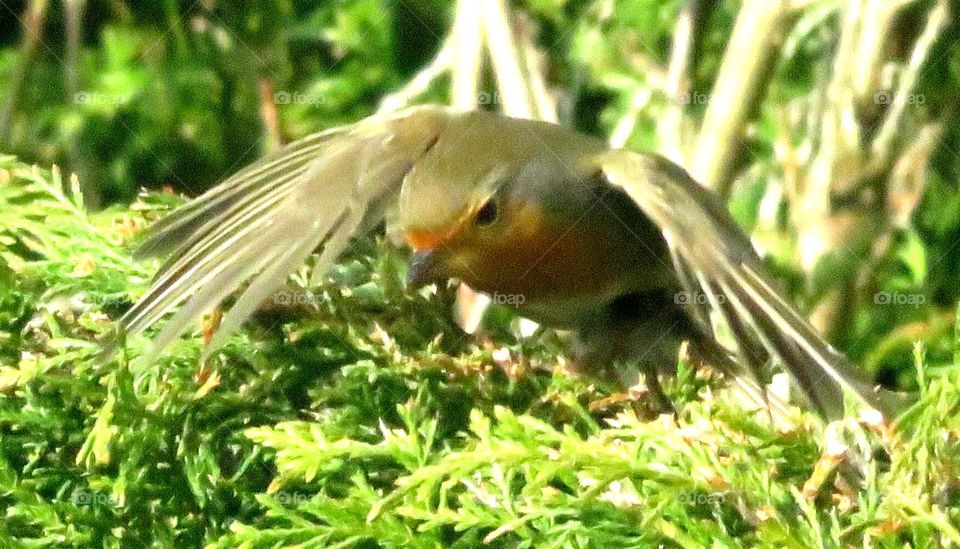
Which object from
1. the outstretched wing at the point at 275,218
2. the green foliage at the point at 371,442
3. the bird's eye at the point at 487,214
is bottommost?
the green foliage at the point at 371,442

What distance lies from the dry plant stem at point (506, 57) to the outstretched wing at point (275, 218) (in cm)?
92

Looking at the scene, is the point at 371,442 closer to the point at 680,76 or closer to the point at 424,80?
the point at 424,80

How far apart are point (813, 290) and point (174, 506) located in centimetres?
276

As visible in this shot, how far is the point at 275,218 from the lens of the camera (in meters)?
2.42

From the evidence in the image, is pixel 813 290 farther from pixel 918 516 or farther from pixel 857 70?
pixel 918 516

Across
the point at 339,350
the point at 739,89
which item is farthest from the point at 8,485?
the point at 739,89

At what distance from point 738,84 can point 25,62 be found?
89.0 inches

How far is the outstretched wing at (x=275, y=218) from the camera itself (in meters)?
2.08

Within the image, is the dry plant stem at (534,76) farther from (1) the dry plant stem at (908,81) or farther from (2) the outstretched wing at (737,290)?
(2) the outstretched wing at (737,290)

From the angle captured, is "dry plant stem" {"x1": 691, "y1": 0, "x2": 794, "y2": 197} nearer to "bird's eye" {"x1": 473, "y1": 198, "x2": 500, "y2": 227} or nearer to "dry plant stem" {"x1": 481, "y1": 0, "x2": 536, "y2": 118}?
"dry plant stem" {"x1": 481, "y1": 0, "x2": 536, "y2": 118}

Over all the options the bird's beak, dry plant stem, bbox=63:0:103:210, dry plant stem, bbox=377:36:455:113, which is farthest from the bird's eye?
dry plant stem, bbox=63:0:103:210

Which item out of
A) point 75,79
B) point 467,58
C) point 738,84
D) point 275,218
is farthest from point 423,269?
point 75,79

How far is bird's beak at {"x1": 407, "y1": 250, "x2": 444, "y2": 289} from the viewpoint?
2430 mm

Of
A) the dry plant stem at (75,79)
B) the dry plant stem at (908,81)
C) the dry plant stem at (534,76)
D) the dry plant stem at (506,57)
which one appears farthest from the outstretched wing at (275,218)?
the dry plant stem at (75,79)
